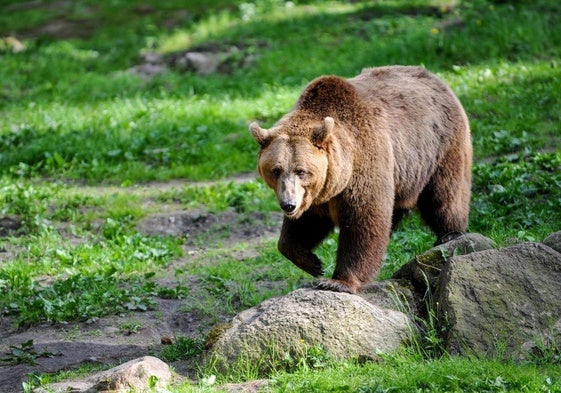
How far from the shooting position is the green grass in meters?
7.84

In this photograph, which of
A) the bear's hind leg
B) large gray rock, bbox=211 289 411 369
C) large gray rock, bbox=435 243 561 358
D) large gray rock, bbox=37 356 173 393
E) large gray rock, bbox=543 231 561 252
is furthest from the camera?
the bear's hind leg

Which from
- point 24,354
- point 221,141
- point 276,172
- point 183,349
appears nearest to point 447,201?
point 276,172

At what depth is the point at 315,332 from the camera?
5.95m

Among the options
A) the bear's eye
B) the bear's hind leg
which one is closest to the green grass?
the bear's hind leg

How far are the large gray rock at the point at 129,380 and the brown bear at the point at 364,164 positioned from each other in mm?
1328

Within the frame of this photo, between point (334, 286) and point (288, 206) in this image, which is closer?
point (288, 206)

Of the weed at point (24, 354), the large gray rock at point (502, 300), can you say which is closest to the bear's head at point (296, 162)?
the large gray rock at point (502, 300)

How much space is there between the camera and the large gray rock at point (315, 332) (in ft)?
19.4

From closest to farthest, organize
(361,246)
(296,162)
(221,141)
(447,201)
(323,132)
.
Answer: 1. (296,162)
2. (323,132)
3. (361,246)
4. (447,201)
5. (221,141)

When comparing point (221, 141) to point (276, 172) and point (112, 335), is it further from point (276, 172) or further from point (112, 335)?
point (276, 172)

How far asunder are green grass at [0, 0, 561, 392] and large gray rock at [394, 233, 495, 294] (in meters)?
0.38

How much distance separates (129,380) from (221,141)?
6.68m

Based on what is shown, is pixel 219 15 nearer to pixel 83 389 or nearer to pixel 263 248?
pixel 263 248

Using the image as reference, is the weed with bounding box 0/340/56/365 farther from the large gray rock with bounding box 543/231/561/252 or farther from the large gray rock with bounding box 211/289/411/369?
the large gray rock with bounding box 543/231/561/252
